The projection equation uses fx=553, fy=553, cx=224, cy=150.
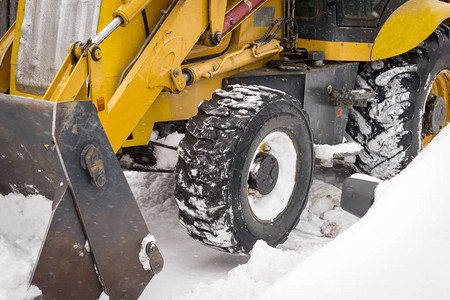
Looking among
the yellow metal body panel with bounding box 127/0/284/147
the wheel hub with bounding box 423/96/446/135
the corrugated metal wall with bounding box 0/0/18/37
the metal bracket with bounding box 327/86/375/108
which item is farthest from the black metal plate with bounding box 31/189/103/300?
the corrugated metal wall with bounding box 0/0/18/37

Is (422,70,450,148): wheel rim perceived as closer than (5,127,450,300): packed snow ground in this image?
No

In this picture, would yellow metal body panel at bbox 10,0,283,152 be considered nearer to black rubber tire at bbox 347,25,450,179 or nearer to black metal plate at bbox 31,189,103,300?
black metal plate at bbox 31,189,103,300

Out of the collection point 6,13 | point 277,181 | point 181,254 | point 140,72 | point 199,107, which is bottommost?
point 181,254

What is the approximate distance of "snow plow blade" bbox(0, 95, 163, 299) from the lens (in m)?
2.44

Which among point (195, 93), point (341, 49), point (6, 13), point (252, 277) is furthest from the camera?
point (6, 13)

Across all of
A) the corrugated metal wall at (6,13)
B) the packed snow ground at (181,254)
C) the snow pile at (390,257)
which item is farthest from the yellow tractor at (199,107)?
the corrugated metal wall at (6,13)

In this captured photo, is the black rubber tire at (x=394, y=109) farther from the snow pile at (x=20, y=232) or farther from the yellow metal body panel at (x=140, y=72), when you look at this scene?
the snow pile at (x=20, y=232)

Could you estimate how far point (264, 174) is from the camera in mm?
3555

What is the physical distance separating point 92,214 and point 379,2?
10.5 feet

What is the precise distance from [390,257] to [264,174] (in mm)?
2093

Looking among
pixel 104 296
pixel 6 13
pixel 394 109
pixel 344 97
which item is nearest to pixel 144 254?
pixel 104 296

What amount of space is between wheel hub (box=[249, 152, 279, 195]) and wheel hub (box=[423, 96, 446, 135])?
2158mm

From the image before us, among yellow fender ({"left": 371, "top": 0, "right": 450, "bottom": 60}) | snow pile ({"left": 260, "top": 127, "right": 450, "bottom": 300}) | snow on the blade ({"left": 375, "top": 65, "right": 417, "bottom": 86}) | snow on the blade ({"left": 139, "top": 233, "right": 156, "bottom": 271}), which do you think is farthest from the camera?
snow on the blade ({"left": 375, "top": 65, "right": 417, "bottom": 86})

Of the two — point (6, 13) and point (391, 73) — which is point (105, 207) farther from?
point (6, 13)
